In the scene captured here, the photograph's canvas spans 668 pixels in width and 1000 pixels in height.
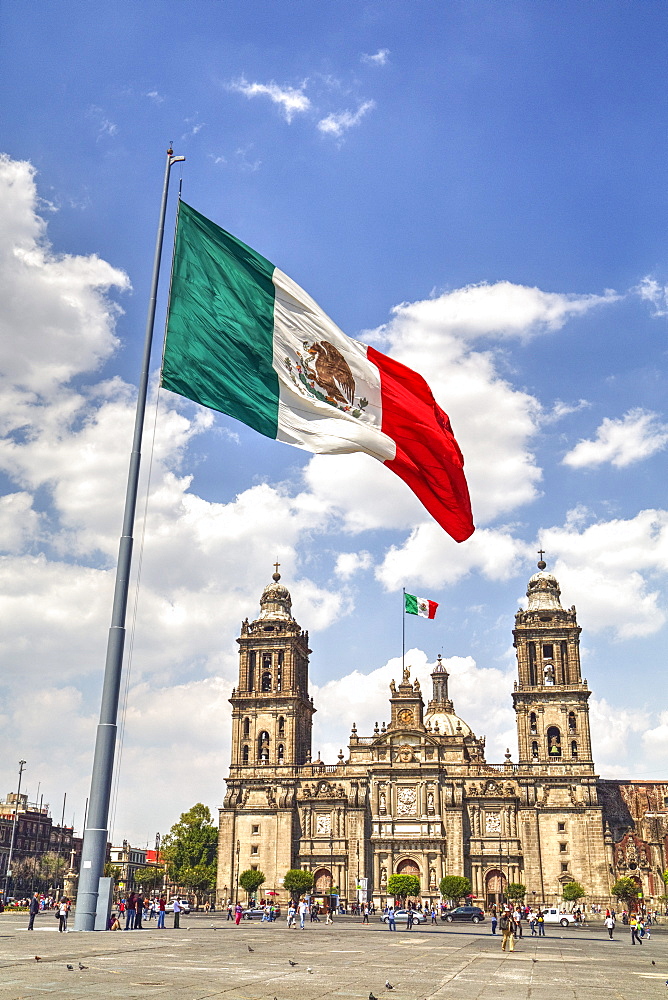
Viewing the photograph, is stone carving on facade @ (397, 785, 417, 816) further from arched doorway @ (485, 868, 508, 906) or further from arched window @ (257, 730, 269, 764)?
arched window @ (257, 730, 269, 764)

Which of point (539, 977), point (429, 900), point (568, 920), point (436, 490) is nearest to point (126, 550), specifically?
point (436, 490)

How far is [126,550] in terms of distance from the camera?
15.6 metres

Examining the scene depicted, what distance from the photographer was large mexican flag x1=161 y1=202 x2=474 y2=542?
53.9 ft

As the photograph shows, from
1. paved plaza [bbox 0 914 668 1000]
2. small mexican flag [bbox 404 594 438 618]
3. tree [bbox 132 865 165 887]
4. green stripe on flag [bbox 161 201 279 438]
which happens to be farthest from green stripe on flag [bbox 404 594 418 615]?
green stripe on flag [bbox 161 201 279 438]

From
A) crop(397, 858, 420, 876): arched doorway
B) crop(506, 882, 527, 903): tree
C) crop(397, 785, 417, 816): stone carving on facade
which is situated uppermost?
crop(397, 785, 417, 816): stone carving on facade

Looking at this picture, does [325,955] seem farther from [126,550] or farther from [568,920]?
[568,920]

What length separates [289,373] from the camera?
17719mm

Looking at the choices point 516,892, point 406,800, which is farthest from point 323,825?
point 516,892

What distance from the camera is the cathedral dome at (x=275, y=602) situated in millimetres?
104000

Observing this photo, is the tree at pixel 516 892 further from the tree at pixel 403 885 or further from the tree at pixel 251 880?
the tree at pixel 251 880

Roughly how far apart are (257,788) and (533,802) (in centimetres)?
2805

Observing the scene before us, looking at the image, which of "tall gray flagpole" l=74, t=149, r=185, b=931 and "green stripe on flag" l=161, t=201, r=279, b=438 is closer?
"tall gray flagpole" l=74, t=149, r=185, b=931

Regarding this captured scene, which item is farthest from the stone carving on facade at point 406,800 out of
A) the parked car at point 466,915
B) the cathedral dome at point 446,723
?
the parked car at point 466,915

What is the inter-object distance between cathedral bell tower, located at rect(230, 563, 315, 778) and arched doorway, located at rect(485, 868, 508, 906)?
22418mm
